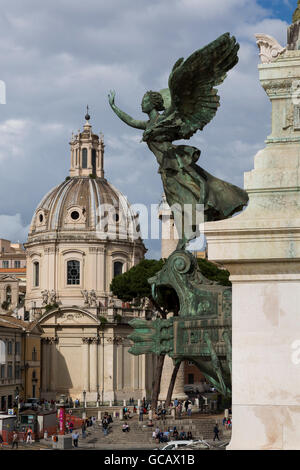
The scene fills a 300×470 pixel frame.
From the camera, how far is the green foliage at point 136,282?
66.2 m

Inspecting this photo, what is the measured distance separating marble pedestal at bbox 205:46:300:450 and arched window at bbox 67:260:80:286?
257ft

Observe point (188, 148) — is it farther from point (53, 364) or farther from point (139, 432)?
point (53, 364)

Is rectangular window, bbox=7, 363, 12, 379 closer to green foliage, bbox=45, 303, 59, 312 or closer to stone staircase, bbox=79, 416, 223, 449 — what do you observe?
green foliage, bbox=45, 303, 59, 312

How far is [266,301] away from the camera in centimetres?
694

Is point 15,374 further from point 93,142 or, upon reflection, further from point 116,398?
point 93,142

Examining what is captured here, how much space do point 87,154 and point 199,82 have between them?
270 ft

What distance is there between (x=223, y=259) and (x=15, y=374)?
66843 millimetres

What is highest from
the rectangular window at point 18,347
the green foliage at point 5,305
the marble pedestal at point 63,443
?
the green foliage at point 5,305

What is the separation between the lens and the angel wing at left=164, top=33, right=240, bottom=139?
9477 mm

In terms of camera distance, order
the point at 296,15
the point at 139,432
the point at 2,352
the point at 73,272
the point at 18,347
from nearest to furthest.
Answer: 1. the point at 296,15
2. the point at 139,432
3. the point at 2,352
4. the point at 18,347
5. the point at 73,272

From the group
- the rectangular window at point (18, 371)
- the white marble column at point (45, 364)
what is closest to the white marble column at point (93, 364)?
the white marble column at point (45, 364)

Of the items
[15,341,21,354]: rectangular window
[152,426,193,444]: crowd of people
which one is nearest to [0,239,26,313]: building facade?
[15,341,21,354]: rectangular window

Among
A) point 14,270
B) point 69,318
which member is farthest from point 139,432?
point 14,270

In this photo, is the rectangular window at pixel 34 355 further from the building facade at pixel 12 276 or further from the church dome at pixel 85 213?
the building facade at pixel 12 276
